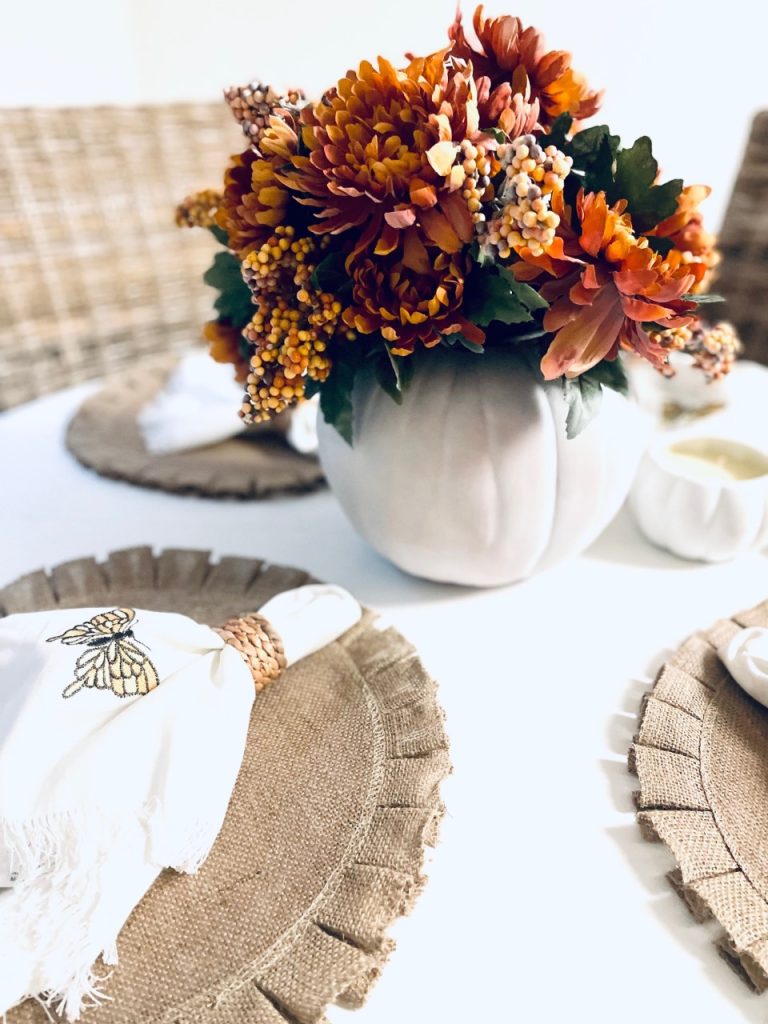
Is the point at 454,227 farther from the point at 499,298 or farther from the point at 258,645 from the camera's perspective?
the point at 258,645

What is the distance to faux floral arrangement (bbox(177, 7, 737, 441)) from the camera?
1.62ft

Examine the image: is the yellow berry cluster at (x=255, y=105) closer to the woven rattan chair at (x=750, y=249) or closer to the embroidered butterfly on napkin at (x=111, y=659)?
the embroidered butterfly on napkin at (x=111, y=659)

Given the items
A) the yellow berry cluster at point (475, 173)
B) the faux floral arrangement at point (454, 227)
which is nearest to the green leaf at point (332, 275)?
the faux floral arrangement at point (454, 227)

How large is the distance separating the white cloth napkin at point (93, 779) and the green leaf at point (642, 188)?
42 centimetres

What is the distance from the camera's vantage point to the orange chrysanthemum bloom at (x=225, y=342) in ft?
2.18

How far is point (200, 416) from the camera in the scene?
0.93 meters

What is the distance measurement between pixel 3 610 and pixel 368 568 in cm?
31

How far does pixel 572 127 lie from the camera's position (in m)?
0.58

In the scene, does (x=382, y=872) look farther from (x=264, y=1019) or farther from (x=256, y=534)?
(x=256, y=534)

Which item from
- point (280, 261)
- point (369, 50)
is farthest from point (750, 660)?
point (369, 50)

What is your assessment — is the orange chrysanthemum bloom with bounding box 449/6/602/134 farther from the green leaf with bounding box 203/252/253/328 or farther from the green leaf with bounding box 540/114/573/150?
the green leaf with bounding box 203/252/253/328

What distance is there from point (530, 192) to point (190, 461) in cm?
54

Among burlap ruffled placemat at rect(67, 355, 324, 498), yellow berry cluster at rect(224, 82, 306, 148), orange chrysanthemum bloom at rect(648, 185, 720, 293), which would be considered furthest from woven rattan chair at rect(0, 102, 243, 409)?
orange chrysanthemum bloom at rect(648, 185, 720, 293)

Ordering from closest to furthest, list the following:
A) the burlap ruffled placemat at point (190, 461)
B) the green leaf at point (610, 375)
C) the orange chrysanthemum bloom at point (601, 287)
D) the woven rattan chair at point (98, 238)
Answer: the orange chrysanthemum bloom at point (601, 287)
the green leaf at point (610, 375)
the burlap ruffled placemat at point (190, 461)
the woven rattan chair at point (98, 238)
